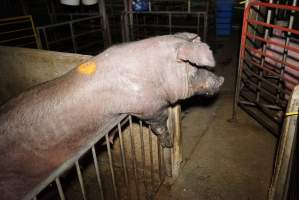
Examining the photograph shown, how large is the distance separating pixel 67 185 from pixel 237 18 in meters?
11.1

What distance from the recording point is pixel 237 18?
471 inches

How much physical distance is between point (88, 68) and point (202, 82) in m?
1.15

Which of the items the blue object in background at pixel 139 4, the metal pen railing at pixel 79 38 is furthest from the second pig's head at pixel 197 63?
the blue object in background at pixel 139 4

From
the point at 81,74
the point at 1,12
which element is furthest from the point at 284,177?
the point at 1,12

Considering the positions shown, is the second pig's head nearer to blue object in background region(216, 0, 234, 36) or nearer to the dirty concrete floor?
the dirty concrete floor

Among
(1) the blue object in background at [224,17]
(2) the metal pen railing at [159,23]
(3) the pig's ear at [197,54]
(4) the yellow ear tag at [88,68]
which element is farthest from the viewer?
(1) the blue object in background at [224,17]

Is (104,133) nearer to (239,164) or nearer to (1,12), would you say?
(239,164)

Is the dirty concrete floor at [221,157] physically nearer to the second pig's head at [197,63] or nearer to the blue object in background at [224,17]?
the second pig's head at [197,63]

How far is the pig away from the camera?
2.27m

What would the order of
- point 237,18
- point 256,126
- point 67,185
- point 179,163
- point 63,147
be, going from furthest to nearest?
1. point 237,18
2. point 256,126
3. point 67,185
4. point 179,163
5. point 63,147

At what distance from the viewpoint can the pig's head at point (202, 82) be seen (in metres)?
2.58

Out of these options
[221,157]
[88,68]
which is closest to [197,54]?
[88,68]

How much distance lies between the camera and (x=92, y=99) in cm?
232

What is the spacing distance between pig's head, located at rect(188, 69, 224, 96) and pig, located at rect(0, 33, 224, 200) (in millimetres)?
75
